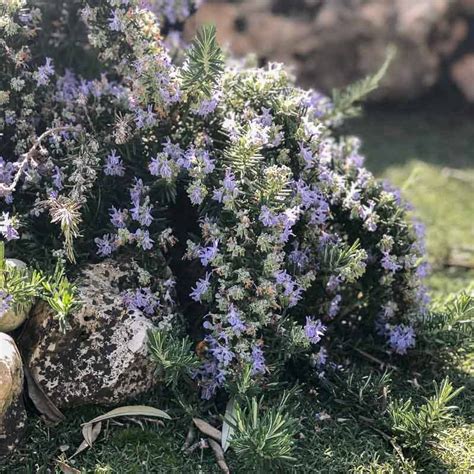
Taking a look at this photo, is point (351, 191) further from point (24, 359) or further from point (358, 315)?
point (24, 359)

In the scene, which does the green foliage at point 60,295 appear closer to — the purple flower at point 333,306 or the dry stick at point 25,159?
the dry stick at point 25,159

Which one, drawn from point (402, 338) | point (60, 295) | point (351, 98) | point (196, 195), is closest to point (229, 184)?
point (196, 195)

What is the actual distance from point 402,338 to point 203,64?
2.97ft

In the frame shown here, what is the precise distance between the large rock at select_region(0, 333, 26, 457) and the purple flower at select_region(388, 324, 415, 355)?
3.28ft

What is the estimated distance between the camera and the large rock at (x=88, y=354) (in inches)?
74.3

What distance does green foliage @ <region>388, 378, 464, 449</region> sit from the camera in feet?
6.16

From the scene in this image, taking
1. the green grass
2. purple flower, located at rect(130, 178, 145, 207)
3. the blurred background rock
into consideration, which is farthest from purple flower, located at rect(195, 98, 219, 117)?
the blurred background rock

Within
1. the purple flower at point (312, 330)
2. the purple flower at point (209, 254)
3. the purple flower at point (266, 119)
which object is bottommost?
the purple flower at point (312, 330)

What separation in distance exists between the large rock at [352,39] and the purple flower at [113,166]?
2.75 meters

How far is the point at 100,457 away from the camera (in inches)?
74.5

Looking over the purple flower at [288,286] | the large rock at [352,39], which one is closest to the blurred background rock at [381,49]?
the large rock at [352,39]

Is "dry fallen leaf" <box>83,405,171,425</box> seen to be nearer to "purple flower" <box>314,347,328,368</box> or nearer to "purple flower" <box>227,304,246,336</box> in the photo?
"purple flower" <box>227,304,246,336</box>

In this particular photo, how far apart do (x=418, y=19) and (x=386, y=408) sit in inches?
127

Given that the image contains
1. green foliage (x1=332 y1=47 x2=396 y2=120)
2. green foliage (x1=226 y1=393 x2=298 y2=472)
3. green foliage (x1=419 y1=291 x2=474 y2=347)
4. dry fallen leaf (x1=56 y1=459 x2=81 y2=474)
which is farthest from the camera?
green foliage (x1=332 y1=47 x2=396 y2=120)
